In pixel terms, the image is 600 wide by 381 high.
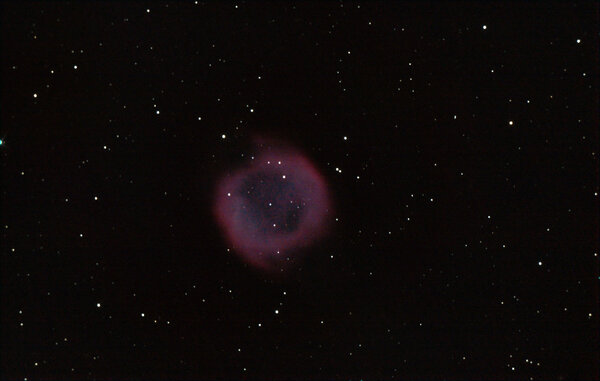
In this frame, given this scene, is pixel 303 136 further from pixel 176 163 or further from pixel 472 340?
A: pixel 472 340

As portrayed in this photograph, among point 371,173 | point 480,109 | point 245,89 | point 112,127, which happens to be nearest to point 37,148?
point 112,127

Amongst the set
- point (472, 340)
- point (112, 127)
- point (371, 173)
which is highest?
point (112, 127)

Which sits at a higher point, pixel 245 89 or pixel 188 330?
pixel 245 89
